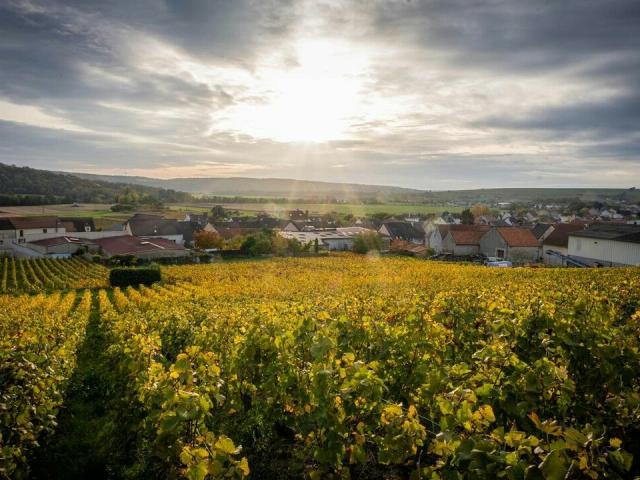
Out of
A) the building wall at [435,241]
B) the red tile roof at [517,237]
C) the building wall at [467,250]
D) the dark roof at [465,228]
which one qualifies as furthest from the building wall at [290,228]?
the red tile roof at [517,237]

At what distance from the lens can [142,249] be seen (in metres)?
59.4

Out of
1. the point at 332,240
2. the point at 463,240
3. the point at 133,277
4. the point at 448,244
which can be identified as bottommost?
the point at 133,277

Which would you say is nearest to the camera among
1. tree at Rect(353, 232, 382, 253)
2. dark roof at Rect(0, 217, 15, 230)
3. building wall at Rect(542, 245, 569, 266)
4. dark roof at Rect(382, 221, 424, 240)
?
building wall at Rect(542, 245, 569, 266)

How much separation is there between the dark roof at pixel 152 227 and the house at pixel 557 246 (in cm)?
6991

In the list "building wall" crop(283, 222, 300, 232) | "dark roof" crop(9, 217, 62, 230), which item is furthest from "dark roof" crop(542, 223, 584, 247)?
"dark roof" crop(9, 217, 62, 230)

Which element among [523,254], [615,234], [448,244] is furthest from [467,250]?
[615,234]

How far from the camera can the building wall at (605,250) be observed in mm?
44344

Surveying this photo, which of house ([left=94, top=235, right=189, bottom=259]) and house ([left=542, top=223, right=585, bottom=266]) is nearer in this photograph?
house ([left=542, top=223, right=585, bottom=266])

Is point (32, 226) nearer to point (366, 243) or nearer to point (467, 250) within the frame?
point (366, 243)

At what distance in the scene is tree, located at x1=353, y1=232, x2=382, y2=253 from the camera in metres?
69.1

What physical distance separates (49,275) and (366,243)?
45.1 metres

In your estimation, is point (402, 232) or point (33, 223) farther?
point (402, 232)

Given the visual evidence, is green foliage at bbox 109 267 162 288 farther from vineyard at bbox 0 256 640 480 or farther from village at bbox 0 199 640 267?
vineyard at bbox 0 256 640 480

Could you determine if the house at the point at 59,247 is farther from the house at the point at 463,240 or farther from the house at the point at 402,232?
the house at the point at 402,232
